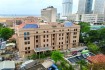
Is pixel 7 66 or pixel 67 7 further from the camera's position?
pixel 67 7

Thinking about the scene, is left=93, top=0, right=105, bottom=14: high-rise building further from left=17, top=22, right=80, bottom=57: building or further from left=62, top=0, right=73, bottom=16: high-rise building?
left=17, top=22, right=80, bottom=57: building

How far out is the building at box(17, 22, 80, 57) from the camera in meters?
27.8

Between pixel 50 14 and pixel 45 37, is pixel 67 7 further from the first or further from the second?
pixel 45 37

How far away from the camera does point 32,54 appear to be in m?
28.9

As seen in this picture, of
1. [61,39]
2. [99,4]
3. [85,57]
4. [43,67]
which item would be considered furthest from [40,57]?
[99,4]

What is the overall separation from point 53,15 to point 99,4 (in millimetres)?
41900

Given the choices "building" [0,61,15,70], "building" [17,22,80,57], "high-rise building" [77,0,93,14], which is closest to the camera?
"building" [0,61,15,70]

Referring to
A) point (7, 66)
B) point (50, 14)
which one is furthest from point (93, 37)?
point (50, 14)

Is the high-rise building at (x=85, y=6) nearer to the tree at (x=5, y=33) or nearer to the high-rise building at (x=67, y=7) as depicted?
the high-rise building at (x=67, y=7)

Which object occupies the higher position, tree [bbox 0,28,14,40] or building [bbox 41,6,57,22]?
building [bbox 41,6,57,22]

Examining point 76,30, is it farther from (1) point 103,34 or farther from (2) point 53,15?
(2) point 53,15

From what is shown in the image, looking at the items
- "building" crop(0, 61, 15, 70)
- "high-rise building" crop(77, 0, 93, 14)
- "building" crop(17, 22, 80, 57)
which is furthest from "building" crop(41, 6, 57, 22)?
"building" crop(0, 61, 15, 70)

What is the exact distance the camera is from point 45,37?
29562 millimetres

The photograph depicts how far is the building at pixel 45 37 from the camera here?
27789mm
